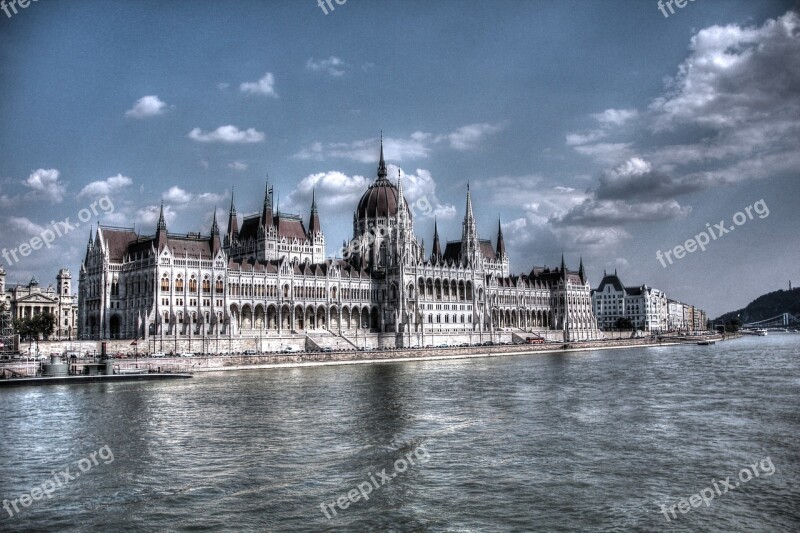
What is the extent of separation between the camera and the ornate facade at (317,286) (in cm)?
9488

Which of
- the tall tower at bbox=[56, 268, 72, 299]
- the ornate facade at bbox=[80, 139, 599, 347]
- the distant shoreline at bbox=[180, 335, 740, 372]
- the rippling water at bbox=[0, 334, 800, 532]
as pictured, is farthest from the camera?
the tall tower at bbox=[56, 268, 72, 299]

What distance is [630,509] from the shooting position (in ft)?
74.8

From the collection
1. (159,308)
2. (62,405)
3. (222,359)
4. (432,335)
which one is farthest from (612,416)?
(432,335)

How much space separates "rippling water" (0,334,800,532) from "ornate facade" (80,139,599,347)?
38.5 metres

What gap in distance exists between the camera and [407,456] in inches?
1198

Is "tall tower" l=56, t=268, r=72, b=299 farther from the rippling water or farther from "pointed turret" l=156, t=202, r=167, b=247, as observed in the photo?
the rippling water

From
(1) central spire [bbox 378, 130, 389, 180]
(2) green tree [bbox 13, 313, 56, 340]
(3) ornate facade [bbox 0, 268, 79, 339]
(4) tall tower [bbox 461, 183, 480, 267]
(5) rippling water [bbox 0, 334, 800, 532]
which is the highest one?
(1) central spire [bbox 378, 130, 389, 180]

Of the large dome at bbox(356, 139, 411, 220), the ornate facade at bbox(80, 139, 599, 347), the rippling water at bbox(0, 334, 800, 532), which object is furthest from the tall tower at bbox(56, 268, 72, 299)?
the rippling water at bbox(0, 334, 800, 532)

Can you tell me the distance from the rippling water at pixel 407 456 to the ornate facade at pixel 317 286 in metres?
38.5

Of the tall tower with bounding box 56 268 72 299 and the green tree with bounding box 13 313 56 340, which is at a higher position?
the tall tower with bounding box 56 268 72 299

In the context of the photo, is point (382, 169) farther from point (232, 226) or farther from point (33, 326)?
point (33, 326)

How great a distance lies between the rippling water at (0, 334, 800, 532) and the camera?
22.4 m

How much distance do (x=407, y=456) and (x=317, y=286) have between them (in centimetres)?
8132

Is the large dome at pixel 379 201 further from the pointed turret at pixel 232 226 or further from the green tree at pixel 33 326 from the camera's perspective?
the green tree at pixel 33 326
